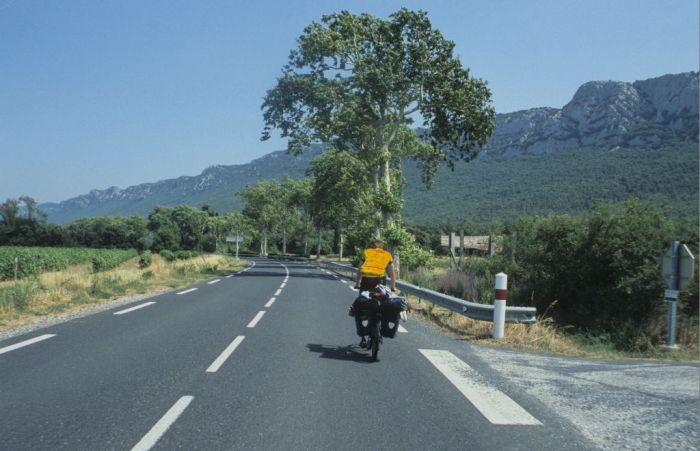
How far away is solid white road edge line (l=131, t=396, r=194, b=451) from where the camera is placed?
13.3ft

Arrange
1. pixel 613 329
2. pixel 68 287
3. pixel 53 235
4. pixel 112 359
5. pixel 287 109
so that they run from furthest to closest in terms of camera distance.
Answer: pixel 53 235 → pixel 287 109 → pixel 68 287 → pixel 613 329 → pixel 112 359

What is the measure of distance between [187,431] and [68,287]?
1385 centimetres

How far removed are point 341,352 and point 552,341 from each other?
4.38 m

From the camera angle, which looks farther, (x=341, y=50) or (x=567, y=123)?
(x=567, y=123)

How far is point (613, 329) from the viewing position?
41.3ft

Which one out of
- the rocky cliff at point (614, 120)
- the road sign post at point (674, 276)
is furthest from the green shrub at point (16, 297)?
the rocky cliff at point (614, 120)

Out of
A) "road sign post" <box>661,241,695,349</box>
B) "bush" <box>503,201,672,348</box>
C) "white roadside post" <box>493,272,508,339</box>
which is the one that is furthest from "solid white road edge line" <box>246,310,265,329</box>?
"road sign post" <box>661,241,695,349</box>

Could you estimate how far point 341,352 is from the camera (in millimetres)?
8164

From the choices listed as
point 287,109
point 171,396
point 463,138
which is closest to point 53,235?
point 287,109

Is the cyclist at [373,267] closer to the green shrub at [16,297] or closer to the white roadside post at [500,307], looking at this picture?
the white roadside post at [500,307]

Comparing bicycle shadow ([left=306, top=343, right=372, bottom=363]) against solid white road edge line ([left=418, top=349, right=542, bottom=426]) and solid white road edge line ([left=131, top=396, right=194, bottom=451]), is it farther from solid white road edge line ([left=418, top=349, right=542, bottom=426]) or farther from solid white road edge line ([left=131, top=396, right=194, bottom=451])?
solid white road edge line ([left=131, top=396, right=194, bottom=451])

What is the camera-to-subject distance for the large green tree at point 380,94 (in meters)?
26.8

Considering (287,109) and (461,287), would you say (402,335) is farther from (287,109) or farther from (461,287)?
(287,109)

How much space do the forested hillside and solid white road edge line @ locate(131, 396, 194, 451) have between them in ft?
219
